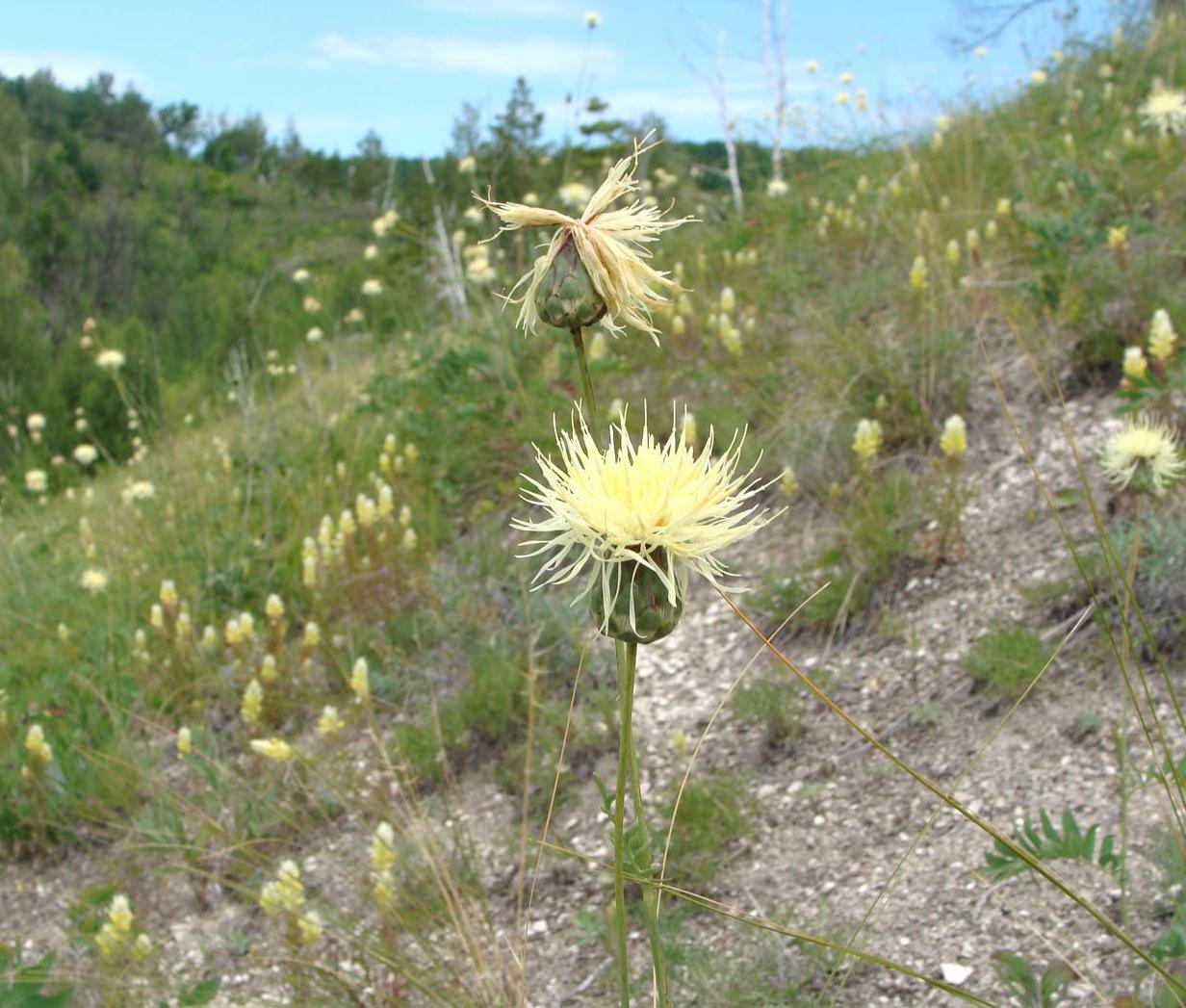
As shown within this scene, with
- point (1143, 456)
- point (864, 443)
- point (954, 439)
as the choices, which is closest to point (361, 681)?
point (864, 443)

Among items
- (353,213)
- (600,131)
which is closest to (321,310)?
(600,131)

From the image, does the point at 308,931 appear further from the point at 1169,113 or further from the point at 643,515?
the point at 1169,113

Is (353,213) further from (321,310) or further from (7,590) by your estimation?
(7,590)

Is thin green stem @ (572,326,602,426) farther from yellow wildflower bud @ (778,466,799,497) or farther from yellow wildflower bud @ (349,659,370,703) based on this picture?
yellow wildflower bud @ (778,466,799,497)

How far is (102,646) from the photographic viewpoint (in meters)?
4.18

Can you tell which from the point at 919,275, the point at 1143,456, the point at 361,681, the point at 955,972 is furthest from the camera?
the point at 919,275

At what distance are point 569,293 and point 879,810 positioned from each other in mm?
1847

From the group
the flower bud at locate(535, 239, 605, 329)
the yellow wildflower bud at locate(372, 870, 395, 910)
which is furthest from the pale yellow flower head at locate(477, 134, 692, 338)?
the yellow wildflower bud at locate(372, 870, 395, 910)

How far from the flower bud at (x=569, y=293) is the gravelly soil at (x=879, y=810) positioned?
1219 mm

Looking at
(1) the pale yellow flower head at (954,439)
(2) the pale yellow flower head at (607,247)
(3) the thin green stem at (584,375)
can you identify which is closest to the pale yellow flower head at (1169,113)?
(1) the pale yellow flower head at (954,439)

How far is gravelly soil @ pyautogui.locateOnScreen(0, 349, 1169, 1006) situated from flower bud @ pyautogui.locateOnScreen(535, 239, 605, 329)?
1.22 metres

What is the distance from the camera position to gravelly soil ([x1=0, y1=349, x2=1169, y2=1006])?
2.33 meters

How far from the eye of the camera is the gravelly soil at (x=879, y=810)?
2334 millimetres

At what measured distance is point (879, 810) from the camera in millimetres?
2785
